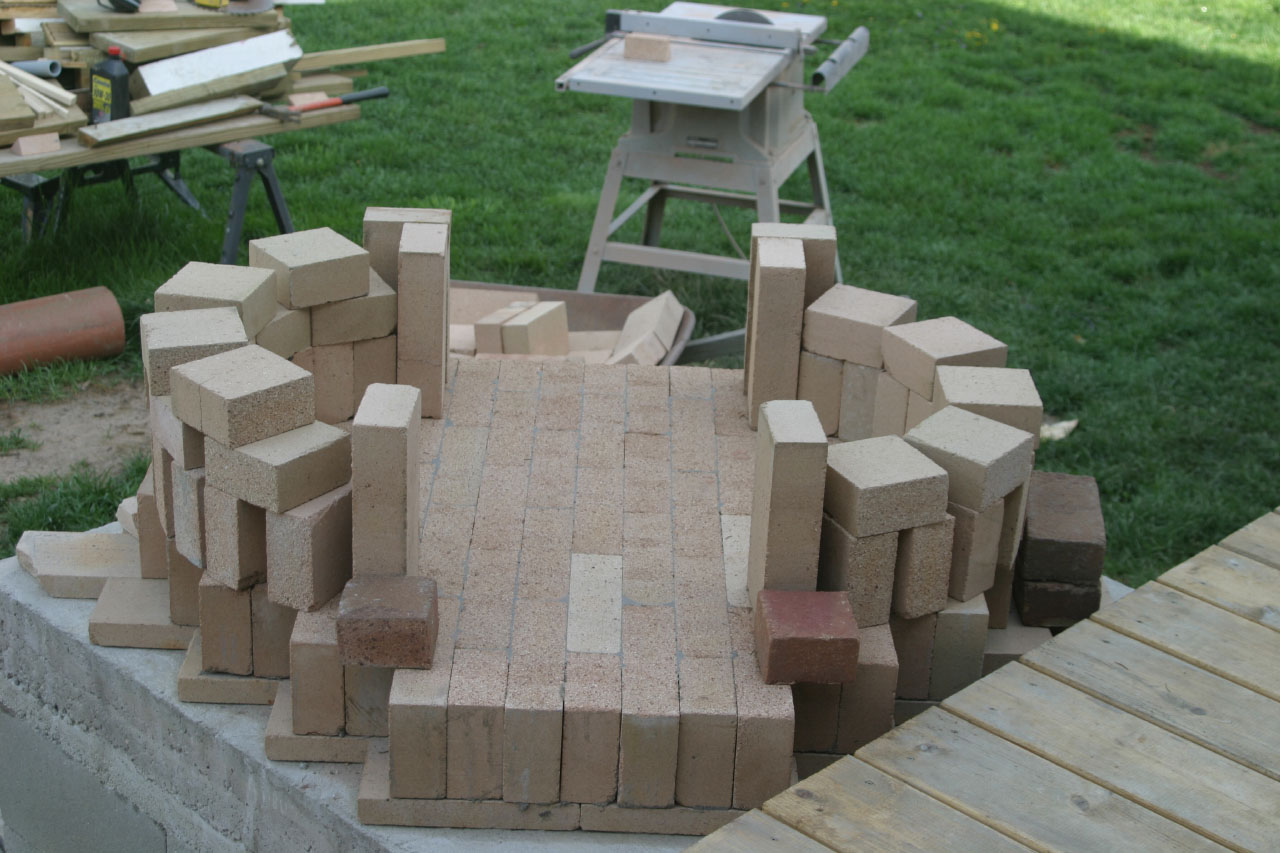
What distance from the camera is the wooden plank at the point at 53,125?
5.69 m

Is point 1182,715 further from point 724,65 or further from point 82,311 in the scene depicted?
point 82,311

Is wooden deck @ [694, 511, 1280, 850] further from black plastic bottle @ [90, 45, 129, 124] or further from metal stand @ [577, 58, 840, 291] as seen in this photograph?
black plastic bottle @ [90, 45, 129, 124]

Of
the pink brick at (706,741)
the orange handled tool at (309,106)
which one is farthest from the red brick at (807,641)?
the orange handled tool at (309,106)

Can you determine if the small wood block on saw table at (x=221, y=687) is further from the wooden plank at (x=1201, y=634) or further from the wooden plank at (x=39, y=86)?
the wooden plank at (x=39, y=86)

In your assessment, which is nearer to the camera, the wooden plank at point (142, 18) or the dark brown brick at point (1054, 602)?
the dark brown brick at point (1054, 602)

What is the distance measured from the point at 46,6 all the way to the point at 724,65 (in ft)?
10.4

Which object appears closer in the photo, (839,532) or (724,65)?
(839,532)

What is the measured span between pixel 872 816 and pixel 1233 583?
4.41 feet

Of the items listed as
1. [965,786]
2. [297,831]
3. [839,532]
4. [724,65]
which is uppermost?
[724,65]

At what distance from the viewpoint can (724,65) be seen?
6016 mm

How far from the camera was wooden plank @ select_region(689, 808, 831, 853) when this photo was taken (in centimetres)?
247

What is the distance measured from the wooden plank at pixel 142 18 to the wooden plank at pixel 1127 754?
5.11 meters

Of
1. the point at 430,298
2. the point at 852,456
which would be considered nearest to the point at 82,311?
the point at 430,298

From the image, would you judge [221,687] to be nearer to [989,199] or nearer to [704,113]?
[704,113]
